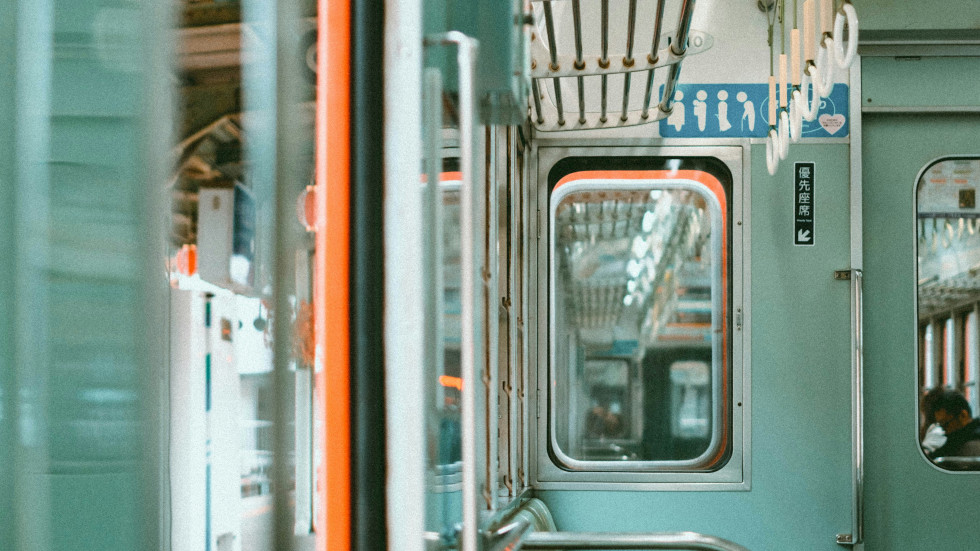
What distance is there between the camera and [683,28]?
244cm

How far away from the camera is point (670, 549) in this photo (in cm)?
216

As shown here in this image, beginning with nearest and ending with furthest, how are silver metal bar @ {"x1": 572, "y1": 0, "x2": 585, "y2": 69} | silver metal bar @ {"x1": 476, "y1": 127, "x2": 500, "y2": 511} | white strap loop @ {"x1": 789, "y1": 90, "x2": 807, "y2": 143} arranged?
silver metal bar @ {"x1": 476, "y1": 127, "x2": 500, "y2": 511}
silver metal bar @ {"x1": 572, "y1": 0, "x2": 585, "y2": 69}
white strap loop @ {"x1": 789, "y1": 90, "x2": 807, "y2": 143}

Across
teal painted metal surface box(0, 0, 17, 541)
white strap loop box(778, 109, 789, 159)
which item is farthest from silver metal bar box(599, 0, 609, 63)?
teal painted metal surface box(0, 0, 17, 541)

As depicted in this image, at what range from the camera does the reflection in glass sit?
3.76m

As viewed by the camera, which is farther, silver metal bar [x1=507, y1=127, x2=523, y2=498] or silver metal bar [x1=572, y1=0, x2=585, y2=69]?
silver metal bar [x1=507, y1=127, x2=523, y2=498]

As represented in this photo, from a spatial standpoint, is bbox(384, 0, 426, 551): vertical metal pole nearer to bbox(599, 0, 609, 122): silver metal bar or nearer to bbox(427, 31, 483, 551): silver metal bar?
bbox(427, 31, 483, 551): silver metal bar

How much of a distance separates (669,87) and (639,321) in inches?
40.8

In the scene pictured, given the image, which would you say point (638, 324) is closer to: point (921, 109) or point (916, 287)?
point (916, 287)

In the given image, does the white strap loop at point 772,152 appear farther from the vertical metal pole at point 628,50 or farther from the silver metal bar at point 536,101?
the silver metal bar at point 536,101

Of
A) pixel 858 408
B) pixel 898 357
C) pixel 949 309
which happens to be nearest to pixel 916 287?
pixel 949 309

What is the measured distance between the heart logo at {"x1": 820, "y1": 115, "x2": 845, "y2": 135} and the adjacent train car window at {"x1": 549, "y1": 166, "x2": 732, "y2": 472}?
0.45 metres

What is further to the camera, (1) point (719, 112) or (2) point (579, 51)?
(1) point (719, 112)

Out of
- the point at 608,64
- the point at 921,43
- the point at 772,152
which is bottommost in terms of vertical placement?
the point at 772,152

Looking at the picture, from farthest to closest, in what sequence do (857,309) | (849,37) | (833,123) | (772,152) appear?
(833,123), (857,309), (772,152), (849,37)
